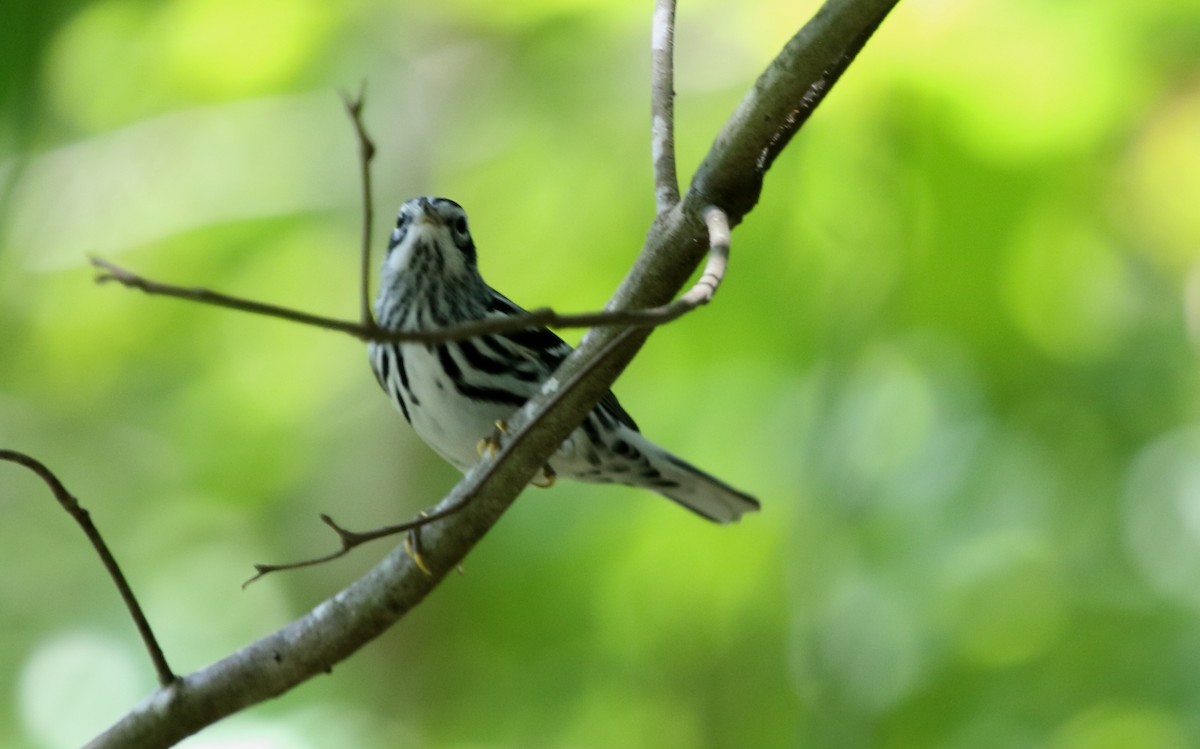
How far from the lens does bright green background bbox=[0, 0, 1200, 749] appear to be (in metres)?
4.68

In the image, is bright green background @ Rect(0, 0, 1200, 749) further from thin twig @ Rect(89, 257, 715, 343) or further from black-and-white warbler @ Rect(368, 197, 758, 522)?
thin twig @ Rect(89, 257, 715, 343)

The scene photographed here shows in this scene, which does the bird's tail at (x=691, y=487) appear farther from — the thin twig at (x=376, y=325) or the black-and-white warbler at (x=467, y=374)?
the thin twig at (x=376, y=325)

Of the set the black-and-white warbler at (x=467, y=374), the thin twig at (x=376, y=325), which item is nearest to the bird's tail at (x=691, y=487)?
the black-and-white warbler at (x=467, y=374)

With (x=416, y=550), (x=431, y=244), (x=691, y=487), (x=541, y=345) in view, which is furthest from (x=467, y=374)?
(x=416, y=550)

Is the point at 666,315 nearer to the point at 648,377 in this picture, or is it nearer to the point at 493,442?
the point at 493,442

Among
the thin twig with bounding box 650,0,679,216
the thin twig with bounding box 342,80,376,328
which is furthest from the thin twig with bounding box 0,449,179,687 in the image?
the thin twig with bounding box 650,0,679,216

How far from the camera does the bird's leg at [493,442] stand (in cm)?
308

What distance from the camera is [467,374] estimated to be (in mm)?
3760

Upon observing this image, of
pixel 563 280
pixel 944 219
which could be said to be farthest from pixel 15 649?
pixel 944 219

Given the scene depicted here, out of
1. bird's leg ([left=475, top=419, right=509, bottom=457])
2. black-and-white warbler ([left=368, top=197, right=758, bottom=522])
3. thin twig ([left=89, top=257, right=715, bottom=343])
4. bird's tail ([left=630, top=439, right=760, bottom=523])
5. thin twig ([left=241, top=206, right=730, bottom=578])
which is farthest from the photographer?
bird's tail ([left=630, top=439, right=760, bottom=523])

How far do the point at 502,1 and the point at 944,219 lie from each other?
235 centimetres

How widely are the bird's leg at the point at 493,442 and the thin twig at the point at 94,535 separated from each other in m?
0.80

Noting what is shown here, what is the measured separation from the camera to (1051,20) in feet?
15.6

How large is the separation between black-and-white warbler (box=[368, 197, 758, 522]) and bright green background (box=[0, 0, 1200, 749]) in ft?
3.22
